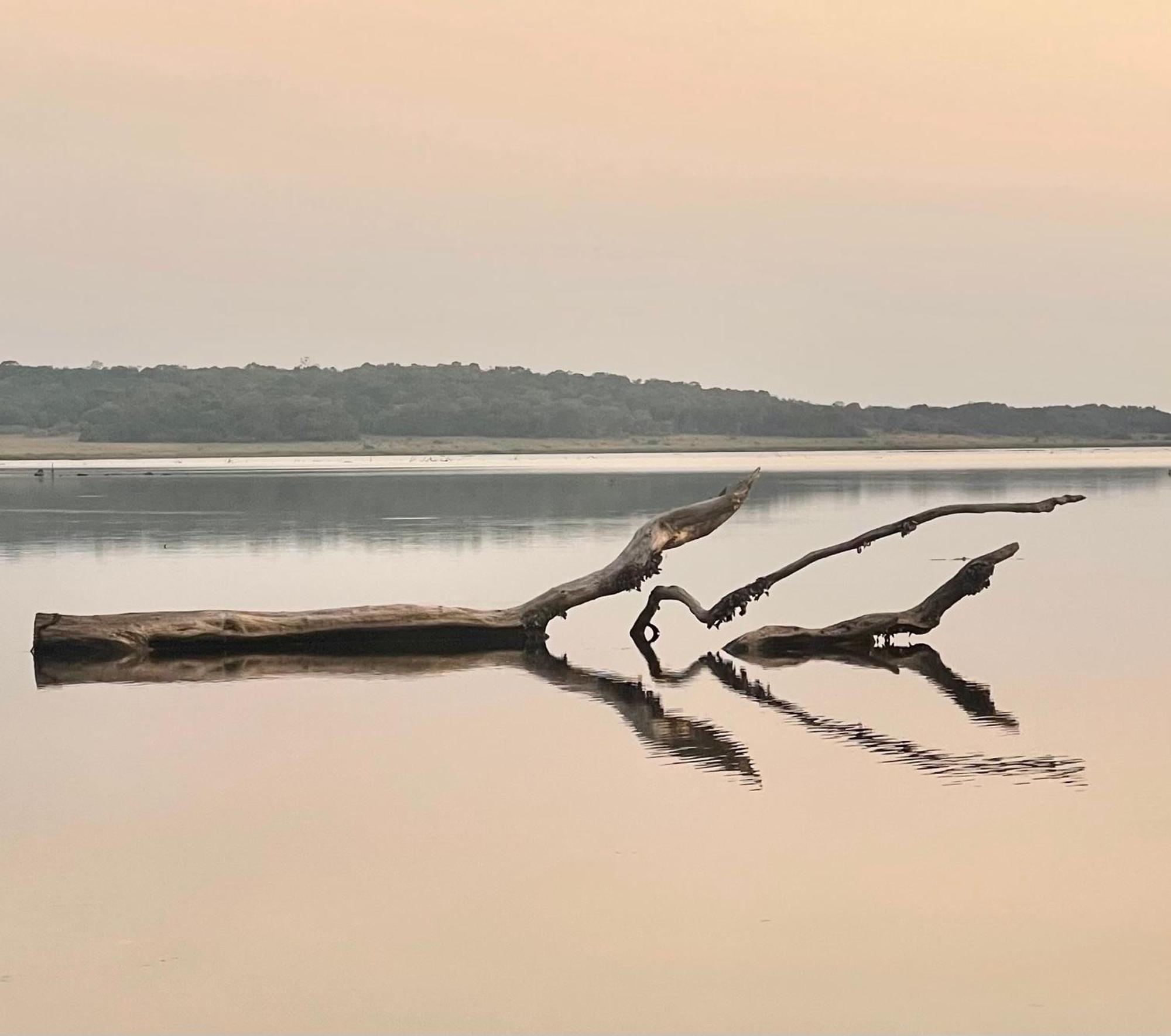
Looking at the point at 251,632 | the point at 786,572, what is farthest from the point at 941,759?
the point at 251,632

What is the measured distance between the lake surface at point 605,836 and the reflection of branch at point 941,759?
5 cm

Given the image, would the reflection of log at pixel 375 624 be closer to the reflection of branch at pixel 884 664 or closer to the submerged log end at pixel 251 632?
the submerged log end at pixel 251 632

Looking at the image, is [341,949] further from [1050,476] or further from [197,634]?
[1050,476]

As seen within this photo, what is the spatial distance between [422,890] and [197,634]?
31.7ft

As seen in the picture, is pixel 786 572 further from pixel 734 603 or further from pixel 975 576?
pixel 975 576

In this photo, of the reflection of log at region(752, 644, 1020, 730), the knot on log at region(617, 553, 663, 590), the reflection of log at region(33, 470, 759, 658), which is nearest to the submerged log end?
the reflection of log at region(33, 470, 759, 658)

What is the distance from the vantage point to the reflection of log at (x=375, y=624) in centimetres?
1836

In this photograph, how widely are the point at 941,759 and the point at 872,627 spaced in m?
6.61

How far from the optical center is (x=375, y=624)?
18.7 meters

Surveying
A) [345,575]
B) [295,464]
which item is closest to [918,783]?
[345,575]

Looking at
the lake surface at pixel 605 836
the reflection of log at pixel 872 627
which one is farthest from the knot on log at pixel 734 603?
the lake surface at pixel 605 836

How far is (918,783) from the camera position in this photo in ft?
38.8

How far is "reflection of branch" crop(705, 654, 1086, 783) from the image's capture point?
1211cm

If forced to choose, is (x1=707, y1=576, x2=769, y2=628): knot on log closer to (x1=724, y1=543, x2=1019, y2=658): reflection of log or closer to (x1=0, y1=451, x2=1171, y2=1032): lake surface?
(x1=724, y1=543, x2=1019, y2=658): reflection of log
